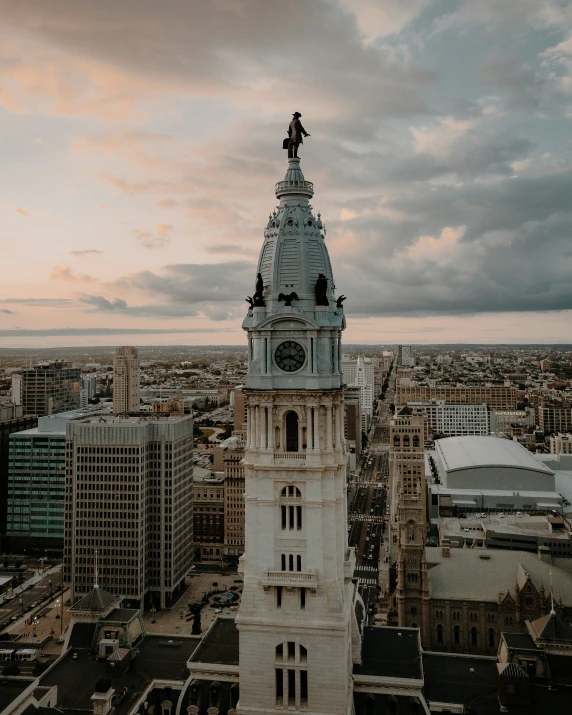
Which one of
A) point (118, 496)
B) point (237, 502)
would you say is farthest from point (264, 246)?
point (237, 502)

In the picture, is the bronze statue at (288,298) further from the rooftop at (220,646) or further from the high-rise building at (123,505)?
the high-rise building at (123,505)

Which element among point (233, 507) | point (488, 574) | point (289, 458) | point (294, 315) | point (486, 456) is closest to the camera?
point (294, 315)

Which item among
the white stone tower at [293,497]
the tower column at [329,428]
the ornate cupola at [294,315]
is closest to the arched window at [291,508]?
the white stone tower at [293,497]

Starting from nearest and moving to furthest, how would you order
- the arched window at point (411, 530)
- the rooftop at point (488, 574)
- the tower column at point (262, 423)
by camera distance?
1. the tower column at point (262, 423)
2. the rooftop at point (488, 574)
3. the arched window at point (411, 530)

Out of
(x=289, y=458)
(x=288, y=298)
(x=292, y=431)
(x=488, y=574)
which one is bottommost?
(x=488, y=574)

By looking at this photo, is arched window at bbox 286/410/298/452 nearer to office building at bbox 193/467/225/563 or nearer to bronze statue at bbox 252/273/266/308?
bronze statue at bbox 252/273/266/308

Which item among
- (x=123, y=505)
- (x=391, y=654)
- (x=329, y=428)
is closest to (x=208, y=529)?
(x=123, y=505)

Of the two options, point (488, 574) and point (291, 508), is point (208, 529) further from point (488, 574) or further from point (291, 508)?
point (291, 508)
